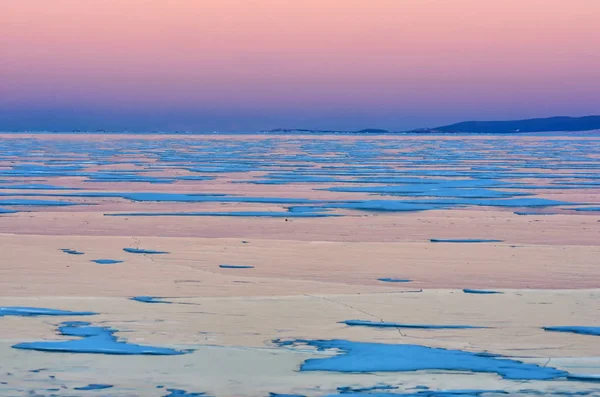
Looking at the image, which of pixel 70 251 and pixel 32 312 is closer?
pixel 32 312

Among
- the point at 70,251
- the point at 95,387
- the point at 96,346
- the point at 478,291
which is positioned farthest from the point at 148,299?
the point at 70,251

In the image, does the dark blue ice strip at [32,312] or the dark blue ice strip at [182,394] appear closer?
the dark blue ice strip at [182,394]

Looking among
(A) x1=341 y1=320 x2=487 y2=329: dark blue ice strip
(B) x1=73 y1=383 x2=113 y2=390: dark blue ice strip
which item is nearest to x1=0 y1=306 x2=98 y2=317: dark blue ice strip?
(B) x1=73 y1=383 x2=113 y2=390: dark blue ice strip

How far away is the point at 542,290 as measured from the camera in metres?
5.65

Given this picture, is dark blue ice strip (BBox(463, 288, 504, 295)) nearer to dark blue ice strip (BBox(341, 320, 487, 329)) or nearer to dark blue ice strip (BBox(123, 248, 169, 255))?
dark blue ice strip (BBox(341, 320, 487, 329))

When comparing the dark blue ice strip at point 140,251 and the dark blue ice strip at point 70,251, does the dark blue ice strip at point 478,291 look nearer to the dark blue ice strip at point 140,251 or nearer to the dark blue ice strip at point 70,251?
the dark blue ice strip at point 140,251

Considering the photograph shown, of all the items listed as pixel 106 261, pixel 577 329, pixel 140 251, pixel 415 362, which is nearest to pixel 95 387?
pixel 415 362

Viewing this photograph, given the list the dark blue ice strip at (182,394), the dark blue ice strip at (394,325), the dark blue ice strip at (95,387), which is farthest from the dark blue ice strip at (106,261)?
the dark blue ice strip at (182,394)

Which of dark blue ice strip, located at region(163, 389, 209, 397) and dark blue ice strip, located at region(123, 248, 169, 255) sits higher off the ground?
dark blue ice strip, located at region(123, 248, 169, 255)

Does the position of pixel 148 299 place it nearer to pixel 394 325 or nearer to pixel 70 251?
pixel 394 325

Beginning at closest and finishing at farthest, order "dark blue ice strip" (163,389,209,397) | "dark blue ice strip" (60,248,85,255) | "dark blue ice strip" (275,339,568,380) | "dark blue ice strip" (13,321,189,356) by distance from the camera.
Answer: "dark blue ice strip" (163,389,209,397), "dark blue ice strip" (275,339,568,380), "dark blue ice strip" (13,321,189,356), "dark blue ice strip" (60,248,85,255)

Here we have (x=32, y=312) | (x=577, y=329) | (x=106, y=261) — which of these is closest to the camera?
(x=577, y=329)

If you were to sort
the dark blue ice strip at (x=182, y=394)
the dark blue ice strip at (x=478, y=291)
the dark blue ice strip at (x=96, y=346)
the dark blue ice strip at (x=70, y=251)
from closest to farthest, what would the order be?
the dark blue ice strip at (x=182, y=394)
the dark blue ice strip at (x=96, y=346)
the dark blue ice strip at (x=478, y=291)
the dark blue ice strip at (x=70, y=251)

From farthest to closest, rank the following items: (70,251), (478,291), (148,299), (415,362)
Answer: (70,251), (478,291), (148,299), (415,362)
